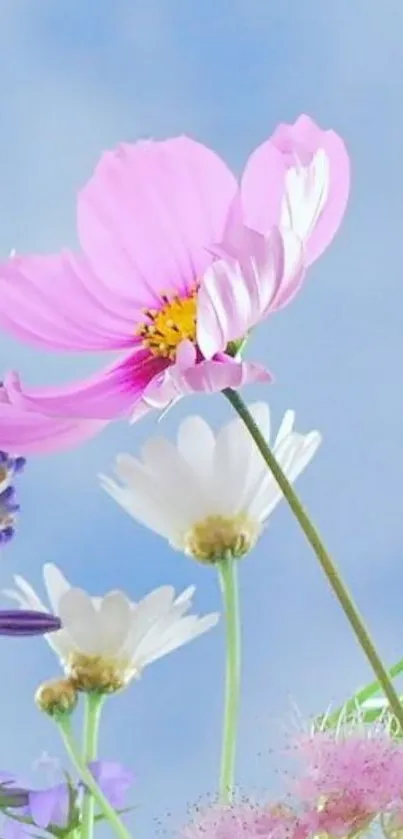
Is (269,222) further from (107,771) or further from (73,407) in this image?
(107,771)

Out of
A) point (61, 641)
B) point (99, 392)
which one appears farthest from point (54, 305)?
point (61, 641)

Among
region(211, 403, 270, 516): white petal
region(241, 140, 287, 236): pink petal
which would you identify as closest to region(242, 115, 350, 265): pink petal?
region(241, 140, 287, 236): pink petal

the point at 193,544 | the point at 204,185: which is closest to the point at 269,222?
the point at 204,185

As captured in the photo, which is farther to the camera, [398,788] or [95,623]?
[95,623]

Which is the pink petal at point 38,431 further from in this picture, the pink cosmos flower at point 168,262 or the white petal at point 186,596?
the white petal at point 186,596

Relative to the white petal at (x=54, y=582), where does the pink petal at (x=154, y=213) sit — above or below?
above

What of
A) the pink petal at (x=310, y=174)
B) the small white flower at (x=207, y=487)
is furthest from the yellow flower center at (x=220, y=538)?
the pink petal at (x=310, y=174)

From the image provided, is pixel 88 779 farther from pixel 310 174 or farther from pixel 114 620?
pixel 310 174
